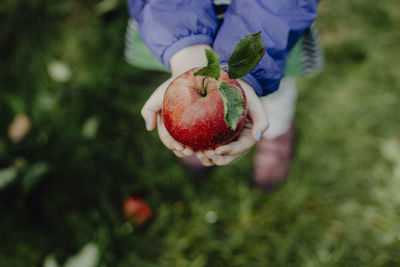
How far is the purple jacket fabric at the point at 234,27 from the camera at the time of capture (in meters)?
1.05

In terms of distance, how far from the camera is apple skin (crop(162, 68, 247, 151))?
2.76 ft

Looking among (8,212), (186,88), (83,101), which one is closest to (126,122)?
(83,101)

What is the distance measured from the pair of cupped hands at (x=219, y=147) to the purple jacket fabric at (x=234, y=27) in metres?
0.04

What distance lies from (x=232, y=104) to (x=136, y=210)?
105 centimetres

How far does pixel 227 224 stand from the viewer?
1731 millimetres

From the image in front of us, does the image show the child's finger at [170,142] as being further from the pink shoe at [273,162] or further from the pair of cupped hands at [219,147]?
the pink shoe at [273,162]

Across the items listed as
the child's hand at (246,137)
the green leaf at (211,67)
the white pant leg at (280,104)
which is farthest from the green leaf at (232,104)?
the white pant leg at (280,104)

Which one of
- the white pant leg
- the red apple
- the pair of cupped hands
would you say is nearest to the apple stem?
the pair of cupped hands

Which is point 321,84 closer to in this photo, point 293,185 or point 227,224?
point 293,185

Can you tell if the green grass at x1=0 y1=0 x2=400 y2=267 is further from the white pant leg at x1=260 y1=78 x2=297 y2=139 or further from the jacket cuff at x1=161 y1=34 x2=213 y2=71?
the jacket cuff at x1=161 y1=34 x2=213 y2=71

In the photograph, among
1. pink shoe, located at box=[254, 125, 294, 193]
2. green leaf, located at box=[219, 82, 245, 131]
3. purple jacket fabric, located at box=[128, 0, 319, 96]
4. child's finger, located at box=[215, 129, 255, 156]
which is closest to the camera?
green leaf, located at box=[219, 82, 245, 131]

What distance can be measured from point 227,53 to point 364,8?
1600 millimetres

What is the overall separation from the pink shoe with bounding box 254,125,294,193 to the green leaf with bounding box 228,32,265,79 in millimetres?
1048

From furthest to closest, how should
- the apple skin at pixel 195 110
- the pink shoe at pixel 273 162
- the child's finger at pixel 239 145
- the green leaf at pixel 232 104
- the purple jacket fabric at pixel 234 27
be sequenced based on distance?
the pink shoe at pixel 273 162 → the purple jacket fabric at pixel 234 27 → the child's finger at pixel 239 145 → the apple skin at pixel 195 110 → the green leaf at pixel 232 104
